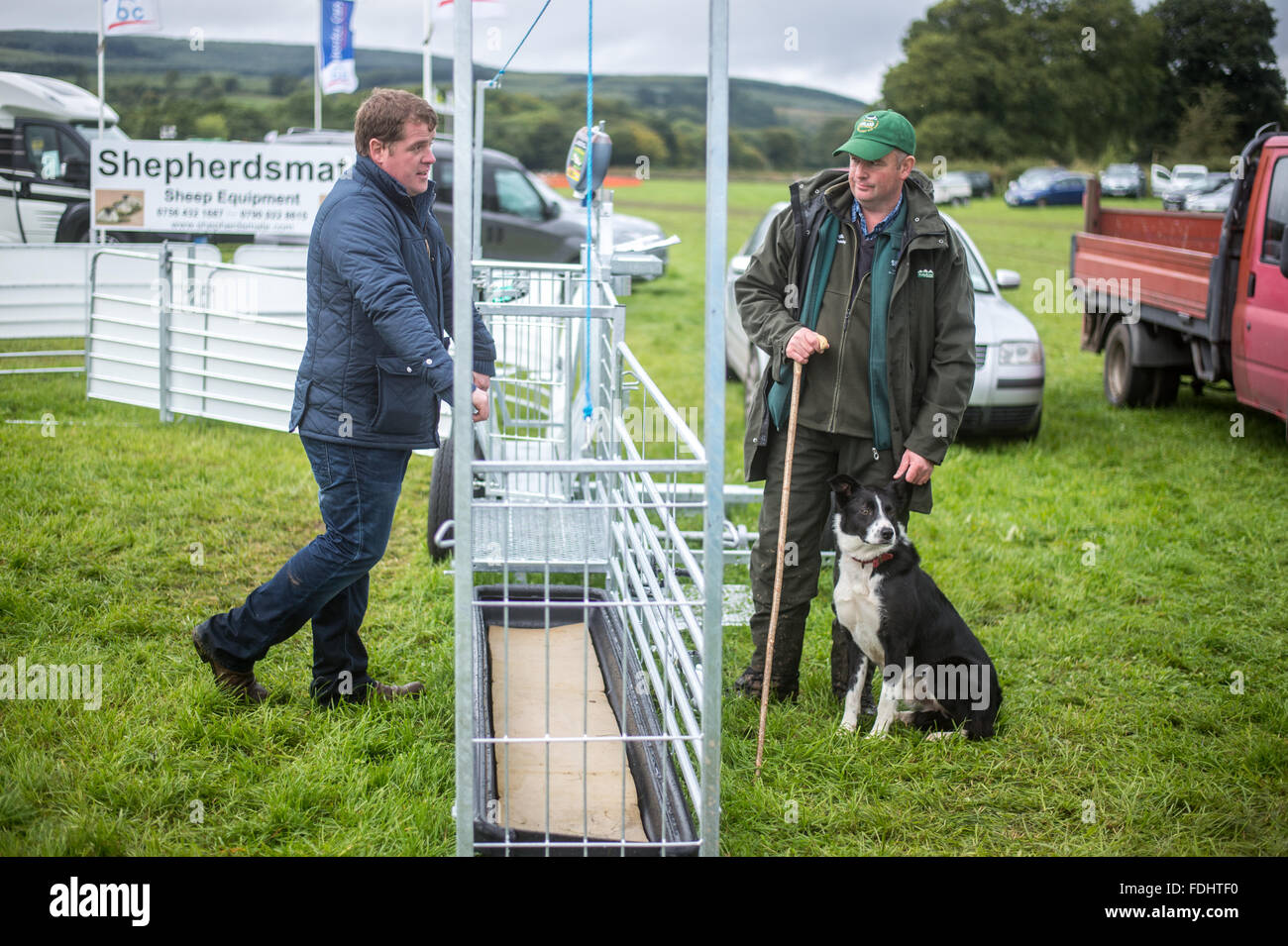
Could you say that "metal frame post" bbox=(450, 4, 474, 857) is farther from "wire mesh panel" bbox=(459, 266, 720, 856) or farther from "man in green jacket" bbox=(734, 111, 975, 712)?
"man in green jacket" bbox=(734, 111, 975, 712)

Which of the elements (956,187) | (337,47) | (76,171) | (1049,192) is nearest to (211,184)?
(337,47)

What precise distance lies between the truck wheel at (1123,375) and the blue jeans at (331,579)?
778 cm

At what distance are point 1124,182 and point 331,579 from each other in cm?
4039

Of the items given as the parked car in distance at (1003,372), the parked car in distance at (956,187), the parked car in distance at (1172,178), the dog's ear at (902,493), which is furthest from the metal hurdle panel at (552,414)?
the parked car in distance at (1172,178)

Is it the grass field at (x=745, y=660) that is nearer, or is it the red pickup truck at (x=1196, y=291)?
the grass field at (x=745, y=660)

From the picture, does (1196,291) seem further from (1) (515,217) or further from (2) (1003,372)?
(1) (515,217)

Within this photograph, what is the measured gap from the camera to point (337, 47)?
13617 mm

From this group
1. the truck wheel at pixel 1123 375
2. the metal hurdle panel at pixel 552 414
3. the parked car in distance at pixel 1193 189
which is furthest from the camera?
the parked car in distance at pixel 1193 189

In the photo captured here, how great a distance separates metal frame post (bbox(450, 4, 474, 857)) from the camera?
8.07 ft

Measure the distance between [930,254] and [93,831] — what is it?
3129 millimetres

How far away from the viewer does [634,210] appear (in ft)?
93.2

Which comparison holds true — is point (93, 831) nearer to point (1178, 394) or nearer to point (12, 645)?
point (12, 645)

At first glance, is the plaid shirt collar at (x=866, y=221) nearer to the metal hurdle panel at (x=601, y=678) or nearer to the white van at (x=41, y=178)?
the metal hurdle panel at (x=601, y=678)

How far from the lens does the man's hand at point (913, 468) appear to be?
3.71m
